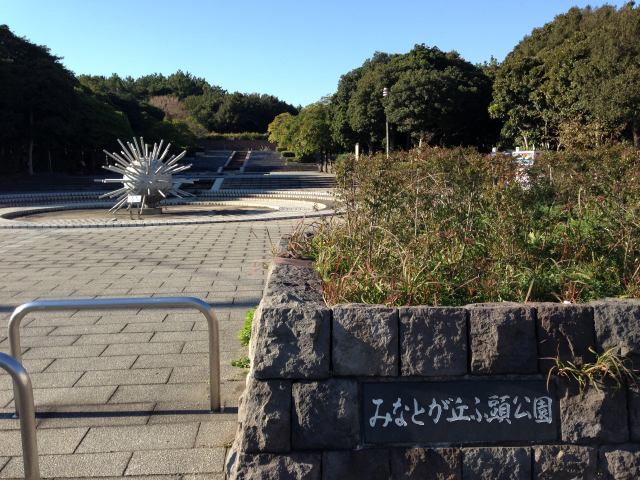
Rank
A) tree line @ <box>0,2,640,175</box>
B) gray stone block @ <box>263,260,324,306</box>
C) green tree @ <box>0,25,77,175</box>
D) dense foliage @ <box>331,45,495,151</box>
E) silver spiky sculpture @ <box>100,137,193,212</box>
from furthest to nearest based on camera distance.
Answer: dense foliage @ <box>331,45,495,151</box>
green tree @ <box>0,25,77,175</box>
tree line @ <box>0,2,640,175</box>
silver spiky sculpture @ <box>100,137,193,212</box>
gray stone block @ <box>263,260,324,306</box>

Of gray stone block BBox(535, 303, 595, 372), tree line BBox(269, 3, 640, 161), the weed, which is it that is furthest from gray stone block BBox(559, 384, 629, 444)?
tree line BBox(269, 3, 640, 161)

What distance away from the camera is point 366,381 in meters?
2.77

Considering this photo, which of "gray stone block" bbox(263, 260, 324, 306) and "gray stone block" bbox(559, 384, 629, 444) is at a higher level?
"gray stone block" bbox(263, 260, 324, 306)

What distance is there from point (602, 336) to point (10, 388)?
11.8ft

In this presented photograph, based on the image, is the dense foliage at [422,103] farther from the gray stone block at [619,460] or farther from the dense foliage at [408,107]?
the gray stone block at [619,460]

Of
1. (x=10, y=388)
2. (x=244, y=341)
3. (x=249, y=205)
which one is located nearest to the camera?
(x=10, y=388)

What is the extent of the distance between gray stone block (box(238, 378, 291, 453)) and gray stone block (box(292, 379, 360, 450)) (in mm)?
37

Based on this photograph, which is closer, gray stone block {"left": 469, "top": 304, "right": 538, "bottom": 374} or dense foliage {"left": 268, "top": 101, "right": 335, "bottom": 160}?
gray stone block {"left": 469, "top": 304, "right": 538, "bottom": 374}

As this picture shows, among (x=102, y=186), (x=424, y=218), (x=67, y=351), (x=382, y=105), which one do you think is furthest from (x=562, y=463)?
(x=382, y=105)

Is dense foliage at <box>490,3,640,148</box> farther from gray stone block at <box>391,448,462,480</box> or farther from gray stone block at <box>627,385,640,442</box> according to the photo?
gray stone block at <box>391,448,462,480</box>

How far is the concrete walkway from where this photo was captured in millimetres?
3188

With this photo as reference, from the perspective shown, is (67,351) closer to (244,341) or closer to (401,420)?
(244,341)

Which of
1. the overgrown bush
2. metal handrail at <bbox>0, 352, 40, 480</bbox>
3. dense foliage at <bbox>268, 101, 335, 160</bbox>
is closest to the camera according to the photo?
metal handrail at <bbox>0, 352, 40, 480</bbox>

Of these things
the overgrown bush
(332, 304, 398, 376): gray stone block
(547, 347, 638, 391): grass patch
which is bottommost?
(547, 347, 638, 391): grass patch
